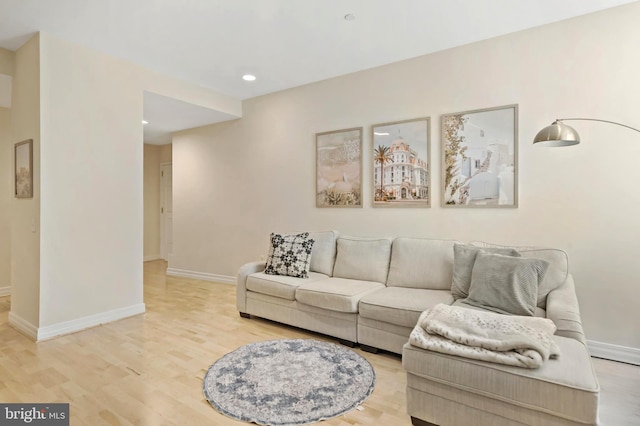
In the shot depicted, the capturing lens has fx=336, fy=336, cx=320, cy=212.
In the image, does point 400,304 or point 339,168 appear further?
point 339,168

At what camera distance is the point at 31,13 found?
2635 mm

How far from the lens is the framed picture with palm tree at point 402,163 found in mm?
3418

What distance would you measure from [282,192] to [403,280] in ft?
6.83

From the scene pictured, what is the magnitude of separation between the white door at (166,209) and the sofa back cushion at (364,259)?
15.9ft

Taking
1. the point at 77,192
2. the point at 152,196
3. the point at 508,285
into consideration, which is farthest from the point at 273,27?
the point at 152,196

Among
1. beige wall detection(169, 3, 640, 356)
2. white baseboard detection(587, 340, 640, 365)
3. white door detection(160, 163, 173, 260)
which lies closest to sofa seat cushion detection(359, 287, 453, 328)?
beige wall detection(169, 3, 640, 356)

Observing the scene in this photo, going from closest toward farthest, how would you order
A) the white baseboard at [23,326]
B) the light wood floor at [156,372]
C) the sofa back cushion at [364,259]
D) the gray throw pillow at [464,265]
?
the light wood floor at [156,372], the gray throw pillow at [464,265], the white baseboard at [23,326], the sofa back cushion at [364,259]

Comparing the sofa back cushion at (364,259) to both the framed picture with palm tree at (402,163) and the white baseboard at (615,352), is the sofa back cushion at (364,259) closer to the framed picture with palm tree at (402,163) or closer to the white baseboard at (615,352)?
the framed picture with palm tree at (402,163)

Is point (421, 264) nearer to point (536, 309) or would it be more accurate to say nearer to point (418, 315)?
point (418, 315)

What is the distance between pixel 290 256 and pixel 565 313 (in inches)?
91.2

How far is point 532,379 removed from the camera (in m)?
1.50

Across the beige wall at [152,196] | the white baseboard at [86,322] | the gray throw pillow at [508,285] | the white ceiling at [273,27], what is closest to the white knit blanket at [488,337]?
the gray throw pillow at [508,285]

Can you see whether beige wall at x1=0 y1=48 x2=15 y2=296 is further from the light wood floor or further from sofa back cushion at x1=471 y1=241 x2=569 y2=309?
sofa back cushion at x1=471 y1=241 x2=569 y2=309

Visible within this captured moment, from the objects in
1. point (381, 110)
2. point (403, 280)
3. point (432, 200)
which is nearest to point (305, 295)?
point (403, 280)
